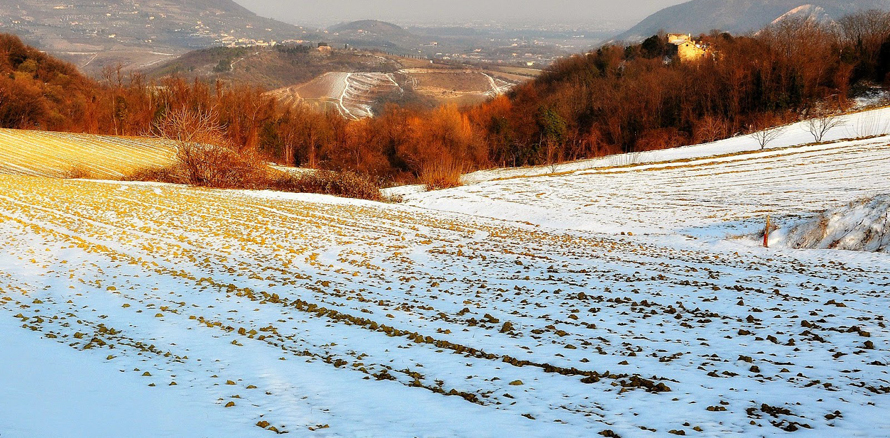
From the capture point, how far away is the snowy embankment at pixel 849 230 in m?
20.0

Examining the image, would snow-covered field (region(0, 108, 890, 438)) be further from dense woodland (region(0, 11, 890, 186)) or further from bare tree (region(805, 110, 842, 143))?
dense woodland (region(0, 11, 890, 186))

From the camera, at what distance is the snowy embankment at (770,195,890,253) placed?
2005 cm

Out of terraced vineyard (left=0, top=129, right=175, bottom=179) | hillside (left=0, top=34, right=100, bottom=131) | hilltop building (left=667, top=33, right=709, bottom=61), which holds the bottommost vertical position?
terraced vineyard (left=0, top=129, right=175, bottom=179)

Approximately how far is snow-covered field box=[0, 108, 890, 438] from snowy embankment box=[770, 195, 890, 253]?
944 millimetres

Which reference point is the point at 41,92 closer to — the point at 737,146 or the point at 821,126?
the point at 737,146

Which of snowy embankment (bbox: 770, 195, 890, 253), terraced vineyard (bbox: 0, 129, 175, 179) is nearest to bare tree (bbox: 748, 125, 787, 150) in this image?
snowy embankment (bbox: 770, 195, 890, 253)

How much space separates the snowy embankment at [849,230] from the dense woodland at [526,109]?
5802 centimetres

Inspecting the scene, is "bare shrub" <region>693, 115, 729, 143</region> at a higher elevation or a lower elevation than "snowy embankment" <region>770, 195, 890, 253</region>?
higher

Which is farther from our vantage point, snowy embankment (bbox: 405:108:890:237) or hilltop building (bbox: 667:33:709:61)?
hilltop building (bbox: 667:33:709:61)

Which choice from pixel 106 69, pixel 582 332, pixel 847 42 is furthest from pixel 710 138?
pixel 106 69

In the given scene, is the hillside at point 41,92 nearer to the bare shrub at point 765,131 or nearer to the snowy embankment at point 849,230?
the bare shrub at point 765,131

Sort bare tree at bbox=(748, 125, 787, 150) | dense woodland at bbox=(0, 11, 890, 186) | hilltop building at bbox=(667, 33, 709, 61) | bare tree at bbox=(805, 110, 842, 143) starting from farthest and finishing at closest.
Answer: hilltop building at bbox=(667, 33, 709, 61) → dense woodland at bbox=(0, 11, 890, 186) → bare tree at bbox=(748, 125, 787, 150) → bare tree at bbox=(805, 110, 842, 143)

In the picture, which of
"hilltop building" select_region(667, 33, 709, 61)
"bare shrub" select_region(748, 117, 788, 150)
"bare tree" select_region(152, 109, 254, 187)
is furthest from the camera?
"hilltop building" select_region(667, 33, 709, 61)

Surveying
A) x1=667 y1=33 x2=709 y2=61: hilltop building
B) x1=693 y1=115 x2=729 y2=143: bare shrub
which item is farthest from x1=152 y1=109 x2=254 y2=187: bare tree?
x1=667 y1=33 x2=709 y2=61: hilltop building
